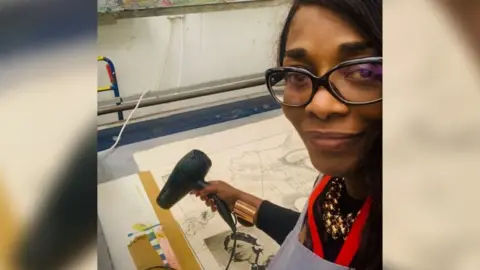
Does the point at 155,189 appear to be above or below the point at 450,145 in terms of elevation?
below

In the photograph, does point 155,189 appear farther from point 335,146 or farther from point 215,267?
point 335,146

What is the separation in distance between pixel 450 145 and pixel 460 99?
0.03 m

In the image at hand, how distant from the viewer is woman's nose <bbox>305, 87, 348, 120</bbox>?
44 cm

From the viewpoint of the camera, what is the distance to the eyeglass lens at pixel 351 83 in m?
0.42

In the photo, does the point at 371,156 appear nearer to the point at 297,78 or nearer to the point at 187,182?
the point at 297,78

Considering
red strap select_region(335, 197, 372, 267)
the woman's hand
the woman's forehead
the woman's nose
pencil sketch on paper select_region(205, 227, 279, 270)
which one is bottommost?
pencil sketch on paper select_region(205, 227, 279, 270)

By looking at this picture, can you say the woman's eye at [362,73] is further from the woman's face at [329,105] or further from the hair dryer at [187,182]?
the hair dryer at [187,182]

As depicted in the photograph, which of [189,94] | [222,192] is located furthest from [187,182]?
[189,94]

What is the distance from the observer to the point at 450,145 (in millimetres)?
374

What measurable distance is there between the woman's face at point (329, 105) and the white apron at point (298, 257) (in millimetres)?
41

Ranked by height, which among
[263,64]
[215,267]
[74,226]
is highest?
[263,64]

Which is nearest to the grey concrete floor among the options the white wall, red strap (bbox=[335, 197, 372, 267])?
the white wall

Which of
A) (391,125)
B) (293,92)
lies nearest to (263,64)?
(293,92)

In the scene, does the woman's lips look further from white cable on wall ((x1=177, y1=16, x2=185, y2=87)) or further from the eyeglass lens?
white cable on wall ((x1=177, y1=16, x2=185, y2=87))
